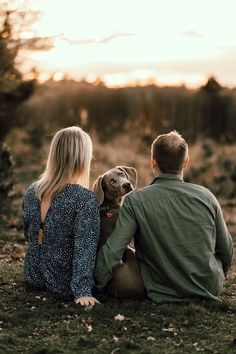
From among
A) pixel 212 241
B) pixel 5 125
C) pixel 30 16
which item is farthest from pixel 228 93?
pixel 212 241

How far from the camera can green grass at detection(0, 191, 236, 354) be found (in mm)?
4473

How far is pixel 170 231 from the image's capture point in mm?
5445

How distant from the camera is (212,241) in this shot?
18.2ft

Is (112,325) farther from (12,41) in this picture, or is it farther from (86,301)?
(12,41)

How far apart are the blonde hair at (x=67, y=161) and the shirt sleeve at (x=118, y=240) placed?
0.57 meters

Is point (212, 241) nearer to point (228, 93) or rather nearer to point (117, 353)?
point (117, 353)

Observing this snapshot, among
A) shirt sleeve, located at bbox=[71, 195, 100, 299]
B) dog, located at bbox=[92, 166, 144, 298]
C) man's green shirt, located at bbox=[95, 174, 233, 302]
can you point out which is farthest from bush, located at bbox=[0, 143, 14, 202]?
man's green shirt, located at bbox=[95, 174, 233, 302]

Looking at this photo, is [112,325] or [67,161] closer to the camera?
[112,325]

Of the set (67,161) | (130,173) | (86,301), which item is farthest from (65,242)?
(130,173)

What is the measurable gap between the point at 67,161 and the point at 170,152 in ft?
2.98

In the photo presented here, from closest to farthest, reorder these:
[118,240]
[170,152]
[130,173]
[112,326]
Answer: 1. [112,326]
2. [118,240]
3. [170,152]
4. [130,173]

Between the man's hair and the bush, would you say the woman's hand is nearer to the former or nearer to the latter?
the man's hair

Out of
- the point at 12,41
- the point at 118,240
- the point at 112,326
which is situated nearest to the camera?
the point at 112,326

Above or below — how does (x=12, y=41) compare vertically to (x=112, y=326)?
above
